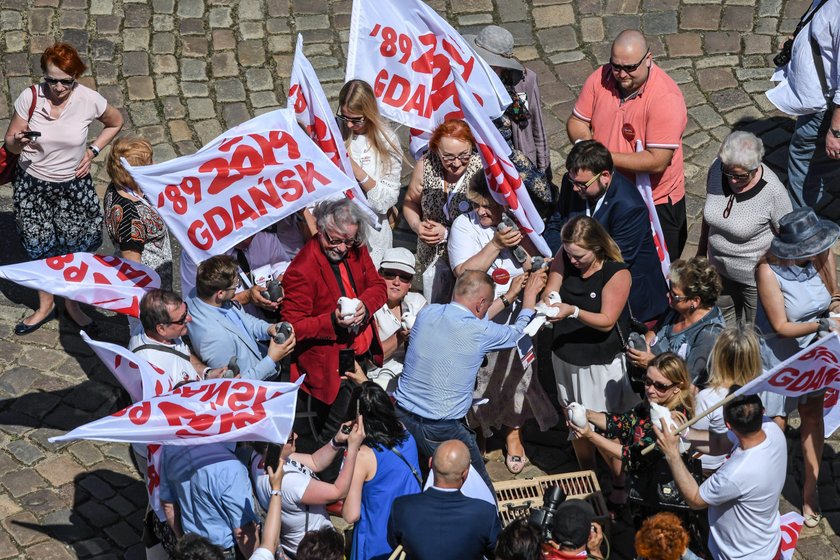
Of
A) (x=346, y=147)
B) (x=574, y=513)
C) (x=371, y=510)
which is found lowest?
(x=371, y=510)

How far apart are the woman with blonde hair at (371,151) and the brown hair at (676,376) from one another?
8.13 ft

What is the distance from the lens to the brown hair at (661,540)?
5.90 m

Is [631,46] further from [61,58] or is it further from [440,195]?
[61,58]

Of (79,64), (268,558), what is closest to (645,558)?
(268,558)

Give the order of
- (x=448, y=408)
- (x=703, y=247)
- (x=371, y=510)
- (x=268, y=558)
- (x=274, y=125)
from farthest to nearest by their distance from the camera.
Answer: (x=703, y=247) < (x=274, y=125) < (x=448, y=408) < (x=371, y=510) < (x=268, y=558)

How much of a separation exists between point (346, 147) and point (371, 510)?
2.95m

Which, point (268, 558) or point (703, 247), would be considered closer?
point (268, 558)

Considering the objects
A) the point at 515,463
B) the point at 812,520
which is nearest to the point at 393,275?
the point at 515,463

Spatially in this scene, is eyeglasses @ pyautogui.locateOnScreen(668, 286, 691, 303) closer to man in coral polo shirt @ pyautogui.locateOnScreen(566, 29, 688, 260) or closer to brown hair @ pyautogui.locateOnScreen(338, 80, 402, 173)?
man in coral polo shirt @ pyautogui.locateOnScreen(566, 29, 688, 260)

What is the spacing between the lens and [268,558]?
580 cm

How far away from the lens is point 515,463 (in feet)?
26.2

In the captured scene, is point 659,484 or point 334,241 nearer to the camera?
point 659,484

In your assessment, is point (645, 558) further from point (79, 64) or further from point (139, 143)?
point (79, 64)

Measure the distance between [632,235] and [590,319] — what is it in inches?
31.2
